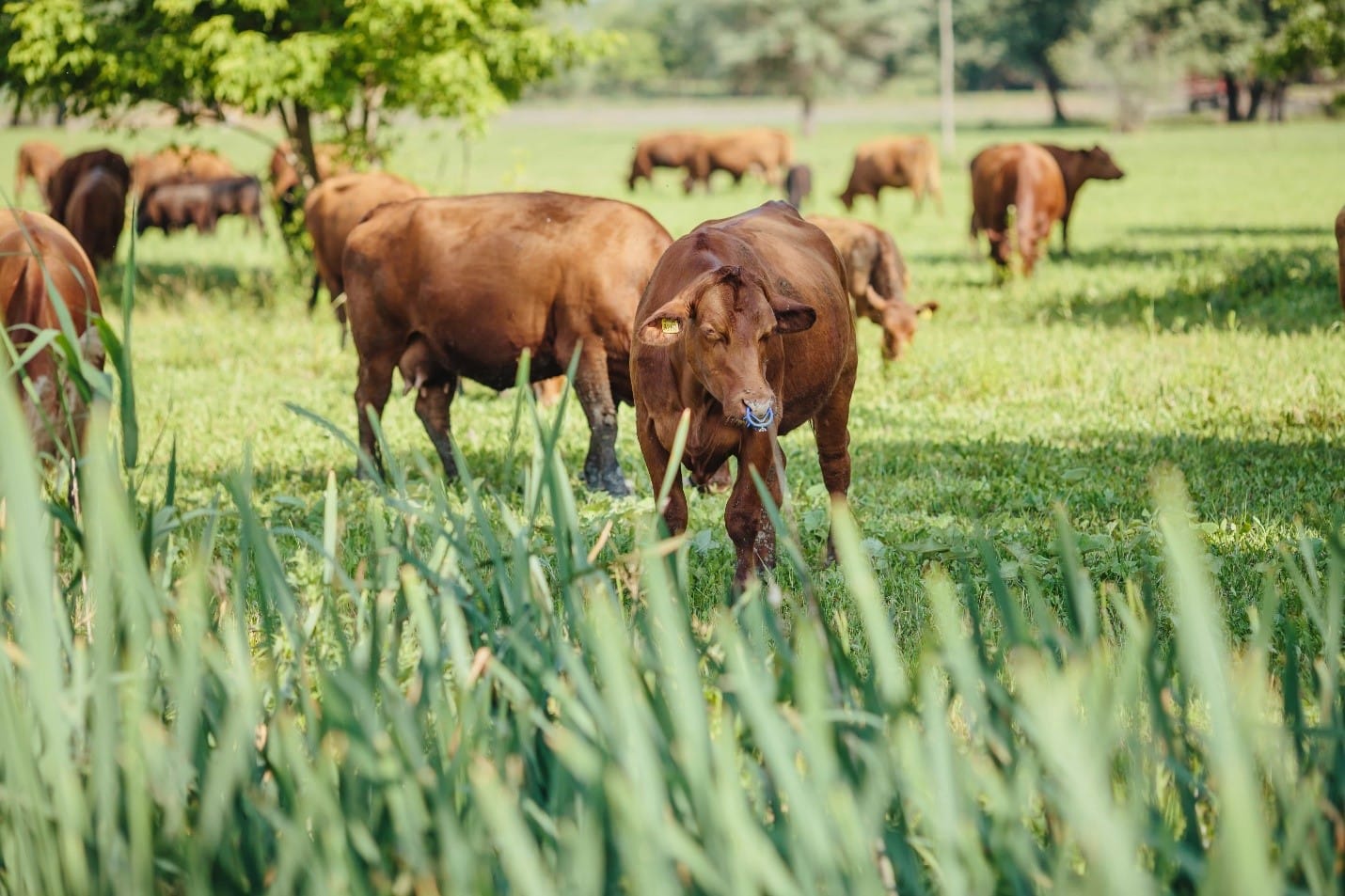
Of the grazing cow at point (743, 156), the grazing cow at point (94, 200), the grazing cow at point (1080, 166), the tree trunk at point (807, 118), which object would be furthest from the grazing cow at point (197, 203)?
the tree trunk at point (807, 118)

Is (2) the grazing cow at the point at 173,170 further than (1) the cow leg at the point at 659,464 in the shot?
Yes

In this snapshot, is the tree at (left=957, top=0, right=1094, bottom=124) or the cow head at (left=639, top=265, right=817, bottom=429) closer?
the cow head at (left=639, top=265, right=817, bottom=429)

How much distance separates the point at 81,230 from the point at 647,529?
16904 mm

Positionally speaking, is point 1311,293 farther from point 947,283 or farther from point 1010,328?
point 947,283

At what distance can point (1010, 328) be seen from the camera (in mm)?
12516

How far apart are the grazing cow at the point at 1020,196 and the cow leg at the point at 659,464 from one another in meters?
11.3

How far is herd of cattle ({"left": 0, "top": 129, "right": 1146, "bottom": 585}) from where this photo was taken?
15.4ft

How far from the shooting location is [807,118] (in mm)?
66562

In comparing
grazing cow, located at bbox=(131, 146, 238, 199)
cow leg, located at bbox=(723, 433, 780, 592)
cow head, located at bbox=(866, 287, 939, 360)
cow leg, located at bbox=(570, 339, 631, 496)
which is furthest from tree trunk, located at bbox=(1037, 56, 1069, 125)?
cow leg, located at bbox=(723, 433, 780, 592)

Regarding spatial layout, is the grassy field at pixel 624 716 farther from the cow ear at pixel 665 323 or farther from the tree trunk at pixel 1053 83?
the tree trunk at pixel 1053 83

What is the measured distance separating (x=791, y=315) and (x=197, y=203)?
71.9 feet

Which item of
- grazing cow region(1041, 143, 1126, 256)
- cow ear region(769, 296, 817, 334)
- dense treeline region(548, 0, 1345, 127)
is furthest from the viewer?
dense treeline region(548, 0, 1345, 127)

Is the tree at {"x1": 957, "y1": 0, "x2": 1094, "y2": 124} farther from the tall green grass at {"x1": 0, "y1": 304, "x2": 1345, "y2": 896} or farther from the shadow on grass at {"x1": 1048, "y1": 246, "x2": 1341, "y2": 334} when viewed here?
the tall green grass at {"x1": 0, "y1": 304, "x2": 1345, "y2": 896}

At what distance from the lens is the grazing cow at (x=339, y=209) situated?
12078 mm
